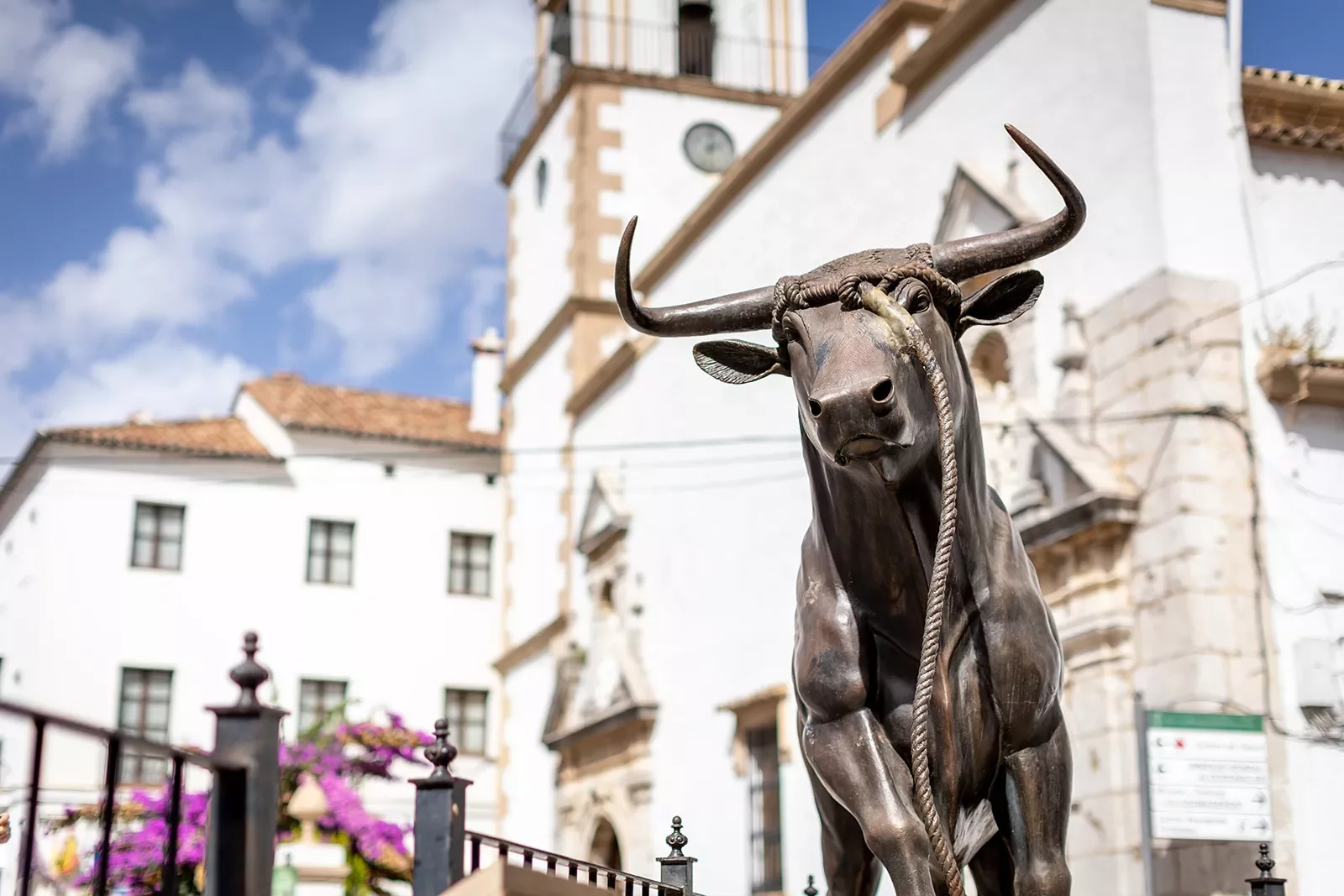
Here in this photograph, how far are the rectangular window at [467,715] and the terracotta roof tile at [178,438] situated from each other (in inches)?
199

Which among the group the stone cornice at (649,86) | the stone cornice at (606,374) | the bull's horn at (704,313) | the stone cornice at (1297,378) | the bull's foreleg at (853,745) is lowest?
the bull's foreleg at (853,745)

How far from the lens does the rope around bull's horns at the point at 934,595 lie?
2.89 meters

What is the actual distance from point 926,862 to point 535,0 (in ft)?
76.9

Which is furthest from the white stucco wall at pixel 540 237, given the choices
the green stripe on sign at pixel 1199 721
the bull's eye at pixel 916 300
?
the bull's eye at pixel 916 300

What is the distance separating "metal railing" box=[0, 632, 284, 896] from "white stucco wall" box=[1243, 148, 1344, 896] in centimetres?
762

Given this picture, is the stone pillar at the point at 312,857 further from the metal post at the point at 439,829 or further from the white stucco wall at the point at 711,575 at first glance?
the metal post at the point at 439,829

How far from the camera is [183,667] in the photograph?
2447 cm

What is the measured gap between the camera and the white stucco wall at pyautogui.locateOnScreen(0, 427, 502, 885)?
23.9m

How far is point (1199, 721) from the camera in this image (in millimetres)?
8492

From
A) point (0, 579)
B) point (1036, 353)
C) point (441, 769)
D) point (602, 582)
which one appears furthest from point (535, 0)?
point (441, 769)

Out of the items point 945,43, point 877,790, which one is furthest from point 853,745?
point 945,43

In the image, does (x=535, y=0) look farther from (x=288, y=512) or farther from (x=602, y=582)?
(x=602, y=582)

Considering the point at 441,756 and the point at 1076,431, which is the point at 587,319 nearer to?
the point at 1076,431

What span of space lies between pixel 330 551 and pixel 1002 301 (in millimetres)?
23524
